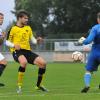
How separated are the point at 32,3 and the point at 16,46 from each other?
208 feet

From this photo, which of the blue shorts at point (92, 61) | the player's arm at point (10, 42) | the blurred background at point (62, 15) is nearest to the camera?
the player's arm at point (10, 42)

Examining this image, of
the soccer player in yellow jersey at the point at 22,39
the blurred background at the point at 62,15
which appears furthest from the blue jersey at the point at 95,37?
the blurred background at the point at 62,15

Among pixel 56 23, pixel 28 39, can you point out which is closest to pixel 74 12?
pixel 56 23

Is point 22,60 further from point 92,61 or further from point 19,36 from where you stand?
point 92,61

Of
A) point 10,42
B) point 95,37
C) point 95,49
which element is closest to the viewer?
point 95,37

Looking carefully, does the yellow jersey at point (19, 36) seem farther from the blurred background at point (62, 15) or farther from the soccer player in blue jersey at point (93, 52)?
the blurred background at point (62, 15)

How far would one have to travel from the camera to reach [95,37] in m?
12.7

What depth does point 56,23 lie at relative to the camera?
7762 centimetres

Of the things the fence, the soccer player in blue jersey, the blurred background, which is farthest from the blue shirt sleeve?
the blurred background

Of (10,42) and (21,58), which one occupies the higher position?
(10,42)

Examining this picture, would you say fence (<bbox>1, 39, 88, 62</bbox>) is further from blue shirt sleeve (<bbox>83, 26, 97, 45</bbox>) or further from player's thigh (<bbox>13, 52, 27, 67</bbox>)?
blue shirt sleeve (<bbox>83, 26, 97, 45</bbox>)

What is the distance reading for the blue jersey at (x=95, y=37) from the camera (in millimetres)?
12422

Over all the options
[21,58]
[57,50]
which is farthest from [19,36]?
[57,50]

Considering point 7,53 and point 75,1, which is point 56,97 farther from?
point 75,1
